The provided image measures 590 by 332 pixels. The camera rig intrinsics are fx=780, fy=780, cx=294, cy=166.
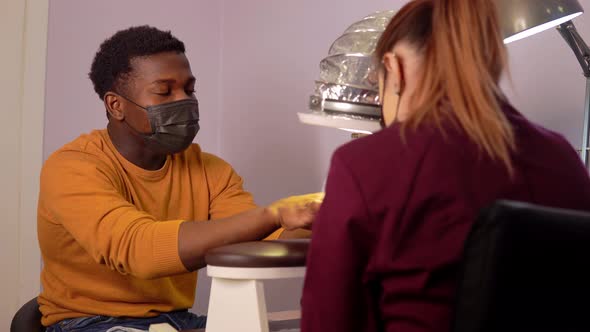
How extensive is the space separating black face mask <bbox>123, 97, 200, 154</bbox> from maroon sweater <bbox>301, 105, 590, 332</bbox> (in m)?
0.99

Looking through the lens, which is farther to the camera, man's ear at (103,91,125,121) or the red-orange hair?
man's ear at (103,91,125,121)

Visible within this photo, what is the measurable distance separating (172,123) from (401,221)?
3.55 ft

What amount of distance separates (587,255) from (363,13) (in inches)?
62.8

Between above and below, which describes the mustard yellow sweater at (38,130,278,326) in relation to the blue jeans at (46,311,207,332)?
above

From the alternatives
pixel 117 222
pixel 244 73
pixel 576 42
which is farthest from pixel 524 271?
pixel 244 73

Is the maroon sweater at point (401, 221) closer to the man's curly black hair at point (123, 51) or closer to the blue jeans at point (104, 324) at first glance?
the blue jeans at point (104, 324)

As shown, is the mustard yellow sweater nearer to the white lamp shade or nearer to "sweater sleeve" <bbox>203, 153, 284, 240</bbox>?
"sweater sleeve" <bbox>203, 153, 284, 240</bbox>

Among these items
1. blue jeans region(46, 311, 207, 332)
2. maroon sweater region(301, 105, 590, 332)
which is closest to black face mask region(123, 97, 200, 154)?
blue jeans region(46, 311, 207, 332)

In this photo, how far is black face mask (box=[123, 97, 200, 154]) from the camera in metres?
1.91

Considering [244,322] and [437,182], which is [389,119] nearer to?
[437,182]

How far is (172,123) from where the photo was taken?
6.25 feet

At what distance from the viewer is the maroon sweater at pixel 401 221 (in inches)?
36.1

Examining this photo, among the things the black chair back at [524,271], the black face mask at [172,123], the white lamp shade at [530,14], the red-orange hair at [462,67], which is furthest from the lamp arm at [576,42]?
the black face mask at [172,123]

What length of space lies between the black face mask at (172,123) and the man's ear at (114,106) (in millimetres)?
51
